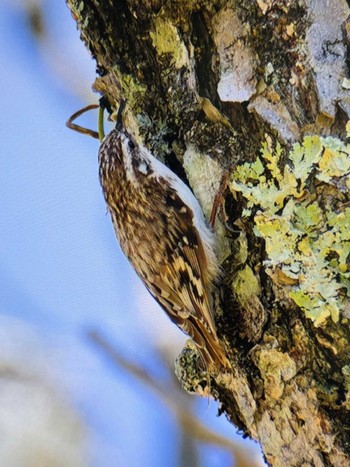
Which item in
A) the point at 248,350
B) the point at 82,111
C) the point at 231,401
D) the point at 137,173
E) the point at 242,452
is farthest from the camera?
the point at 242,452

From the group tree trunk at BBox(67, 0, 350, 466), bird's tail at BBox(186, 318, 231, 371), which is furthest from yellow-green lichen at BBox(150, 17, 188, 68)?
bird's tail at BBox(186, 318, 231, 371)

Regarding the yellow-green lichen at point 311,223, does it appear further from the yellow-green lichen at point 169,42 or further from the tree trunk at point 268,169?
the yellow-green lichen at point 169,42

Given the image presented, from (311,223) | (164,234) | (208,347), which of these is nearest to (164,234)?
(164,234)

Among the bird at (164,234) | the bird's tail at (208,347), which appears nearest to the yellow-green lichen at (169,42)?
the bird at (164,234)

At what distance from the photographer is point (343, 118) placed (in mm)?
1113

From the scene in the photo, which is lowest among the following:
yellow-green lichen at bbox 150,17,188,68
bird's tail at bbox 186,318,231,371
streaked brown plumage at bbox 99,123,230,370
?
bird's tail at bbox 186,318,231,371

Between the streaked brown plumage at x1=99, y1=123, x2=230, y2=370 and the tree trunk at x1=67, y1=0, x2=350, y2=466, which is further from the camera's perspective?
the streaked brown plumage at x1=99, y1=123, x2=230, y2=370

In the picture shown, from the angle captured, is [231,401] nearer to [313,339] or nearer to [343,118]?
[313,339]

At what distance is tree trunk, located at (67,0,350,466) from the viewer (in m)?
1.07

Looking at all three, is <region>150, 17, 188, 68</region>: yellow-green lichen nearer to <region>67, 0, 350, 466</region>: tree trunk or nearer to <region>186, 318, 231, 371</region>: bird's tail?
<region>67, 0, 350, 466</region>: tree trunk

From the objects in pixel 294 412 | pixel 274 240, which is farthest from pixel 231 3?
pixel 294 412

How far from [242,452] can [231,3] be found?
4.60 ft

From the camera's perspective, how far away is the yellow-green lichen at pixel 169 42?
132 centimetres

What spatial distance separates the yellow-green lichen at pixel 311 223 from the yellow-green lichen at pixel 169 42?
29cm
